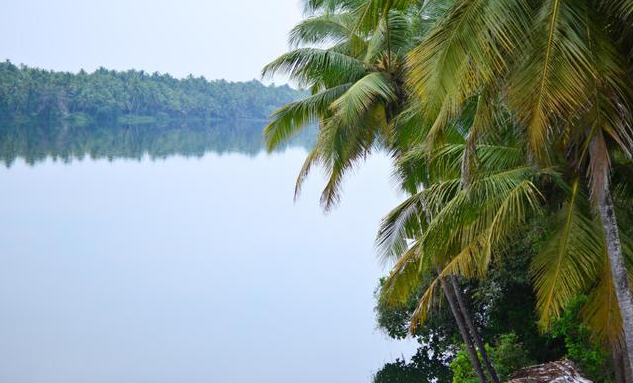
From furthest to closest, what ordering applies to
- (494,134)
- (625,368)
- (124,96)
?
(124,96) → (625,368) → (494,134)

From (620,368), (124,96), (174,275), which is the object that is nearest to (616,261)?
(620,368)

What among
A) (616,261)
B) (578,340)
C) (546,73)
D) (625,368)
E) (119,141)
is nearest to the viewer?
(546,73)

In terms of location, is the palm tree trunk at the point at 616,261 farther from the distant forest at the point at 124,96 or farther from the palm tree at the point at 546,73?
the distant forest at the point at 124,96

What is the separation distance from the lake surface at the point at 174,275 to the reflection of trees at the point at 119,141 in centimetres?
1195

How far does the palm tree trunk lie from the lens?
25.2 ft

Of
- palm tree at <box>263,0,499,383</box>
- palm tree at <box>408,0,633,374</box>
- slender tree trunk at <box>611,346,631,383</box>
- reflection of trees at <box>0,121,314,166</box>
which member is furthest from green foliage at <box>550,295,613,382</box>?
reflection of trees at <box>0,121,314,166</box>

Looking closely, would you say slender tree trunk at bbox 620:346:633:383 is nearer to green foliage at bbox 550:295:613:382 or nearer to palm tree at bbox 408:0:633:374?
palm tree at bbox 408:0:633:374

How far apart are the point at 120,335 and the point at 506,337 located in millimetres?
15116

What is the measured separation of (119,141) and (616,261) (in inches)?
3727

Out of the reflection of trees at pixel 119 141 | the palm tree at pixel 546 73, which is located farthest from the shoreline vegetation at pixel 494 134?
the reflection of trees at pixel 119 141

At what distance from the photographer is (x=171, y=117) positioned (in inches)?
5354

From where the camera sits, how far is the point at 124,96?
122688 millimetres

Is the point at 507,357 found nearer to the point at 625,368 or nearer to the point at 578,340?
the point at 578,340

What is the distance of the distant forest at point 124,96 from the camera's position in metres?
109
